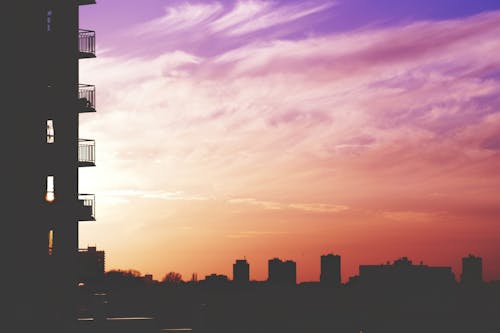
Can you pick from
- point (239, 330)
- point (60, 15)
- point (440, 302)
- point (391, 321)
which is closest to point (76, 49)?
point (60, 15)

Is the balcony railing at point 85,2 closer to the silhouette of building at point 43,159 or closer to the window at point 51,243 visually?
the silhouette of building at point 43,159

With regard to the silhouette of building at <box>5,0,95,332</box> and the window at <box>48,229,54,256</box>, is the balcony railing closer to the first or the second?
the silhouette of building at <box>5,0,95,332</box>

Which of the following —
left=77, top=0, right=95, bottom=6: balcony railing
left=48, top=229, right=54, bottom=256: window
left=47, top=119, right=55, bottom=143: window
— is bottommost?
left=48, top=229, right=54, bottom=256: window

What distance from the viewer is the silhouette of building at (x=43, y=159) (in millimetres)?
49500

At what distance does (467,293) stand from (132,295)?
114 meters

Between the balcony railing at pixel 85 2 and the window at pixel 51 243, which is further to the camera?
the balcony railing at pixel 85 2

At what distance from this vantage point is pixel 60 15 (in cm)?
5569

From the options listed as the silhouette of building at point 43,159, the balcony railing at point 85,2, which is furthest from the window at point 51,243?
the balcony railing at point 85,2

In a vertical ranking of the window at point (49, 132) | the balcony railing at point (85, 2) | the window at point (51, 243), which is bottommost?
the window at point (51, 243)

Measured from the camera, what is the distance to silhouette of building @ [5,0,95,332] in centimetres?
4950

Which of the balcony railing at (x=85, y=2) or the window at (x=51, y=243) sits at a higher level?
the balcony railing at (x=85, y=2)

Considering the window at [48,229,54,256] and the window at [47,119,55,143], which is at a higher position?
the window at [47,119,55,143]

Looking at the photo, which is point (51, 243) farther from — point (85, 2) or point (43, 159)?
point (85, 2)

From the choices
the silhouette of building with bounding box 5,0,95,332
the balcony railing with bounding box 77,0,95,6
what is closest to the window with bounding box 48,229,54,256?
the silhouette of building with bounding box 5,0,95,332
